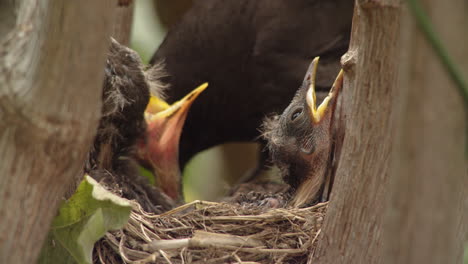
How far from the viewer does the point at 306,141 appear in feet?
7.24

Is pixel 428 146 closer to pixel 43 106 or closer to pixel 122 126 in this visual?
pixel 43 106

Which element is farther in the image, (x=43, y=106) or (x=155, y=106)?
(x=155, y=106)

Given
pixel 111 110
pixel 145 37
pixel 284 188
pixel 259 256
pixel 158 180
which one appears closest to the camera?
pixel 259 256

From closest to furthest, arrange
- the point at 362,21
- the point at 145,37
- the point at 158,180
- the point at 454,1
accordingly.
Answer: the point at 454,1 < the point at 362,21 < the point at 158,180 < the point at 145,37

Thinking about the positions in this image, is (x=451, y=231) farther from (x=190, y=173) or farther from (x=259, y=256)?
(x=190, y=173)

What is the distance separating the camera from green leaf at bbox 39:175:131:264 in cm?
151

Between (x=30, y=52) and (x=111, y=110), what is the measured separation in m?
1.22

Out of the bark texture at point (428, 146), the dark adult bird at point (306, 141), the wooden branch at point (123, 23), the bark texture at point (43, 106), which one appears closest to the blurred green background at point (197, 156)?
the wooden branch at point (123, 23)

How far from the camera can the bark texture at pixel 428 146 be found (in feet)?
2.73

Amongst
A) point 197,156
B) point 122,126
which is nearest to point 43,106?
point 122,126

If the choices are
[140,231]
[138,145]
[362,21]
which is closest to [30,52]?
[362,21]

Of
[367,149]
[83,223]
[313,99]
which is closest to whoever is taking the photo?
[367,149]

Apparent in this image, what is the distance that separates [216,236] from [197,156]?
2168mm

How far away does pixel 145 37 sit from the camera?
393 cm
